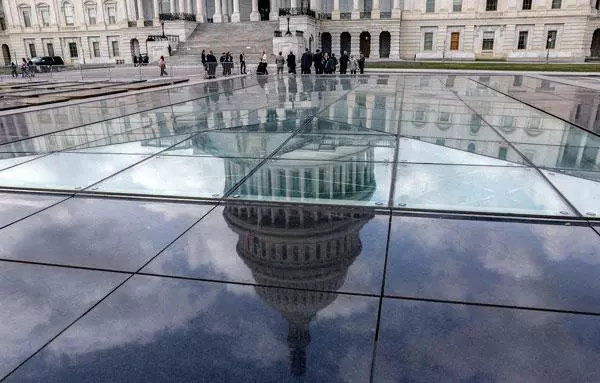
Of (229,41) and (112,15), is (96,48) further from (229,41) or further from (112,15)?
(229,41)

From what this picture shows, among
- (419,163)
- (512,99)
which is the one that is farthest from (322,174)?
(512,99)

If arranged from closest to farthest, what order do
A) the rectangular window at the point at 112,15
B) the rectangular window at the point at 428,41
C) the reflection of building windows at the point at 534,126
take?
the reflection of building windows at the point at 534,126 → the rectangular window at the point at 428,41 → the rectangular window at the point at 112,15

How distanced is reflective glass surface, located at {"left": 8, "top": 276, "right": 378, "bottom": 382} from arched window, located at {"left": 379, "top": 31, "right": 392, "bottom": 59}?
67.9 metres

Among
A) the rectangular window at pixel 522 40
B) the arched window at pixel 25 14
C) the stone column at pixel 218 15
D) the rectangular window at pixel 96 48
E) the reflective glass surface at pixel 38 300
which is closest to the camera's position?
the reflective glass surface at pixel 38 300

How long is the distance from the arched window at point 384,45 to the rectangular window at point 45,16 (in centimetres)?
5537

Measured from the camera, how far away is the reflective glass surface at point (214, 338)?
8.93ft

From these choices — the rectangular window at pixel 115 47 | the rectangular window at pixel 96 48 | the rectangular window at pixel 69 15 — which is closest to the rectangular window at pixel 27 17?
the rectangular window at pixel 69 15

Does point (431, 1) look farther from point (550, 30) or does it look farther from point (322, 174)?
point (322, 174)

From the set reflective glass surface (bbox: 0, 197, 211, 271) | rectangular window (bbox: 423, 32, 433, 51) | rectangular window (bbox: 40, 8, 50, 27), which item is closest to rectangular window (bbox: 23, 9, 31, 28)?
rectangular window (bbox: 40, 8, 50, 27)

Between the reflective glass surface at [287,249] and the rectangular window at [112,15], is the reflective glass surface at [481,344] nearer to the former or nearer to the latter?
the reflective glass surface at [287,249]

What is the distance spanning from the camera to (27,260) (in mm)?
4250

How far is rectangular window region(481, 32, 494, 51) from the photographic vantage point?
63469 millimetres

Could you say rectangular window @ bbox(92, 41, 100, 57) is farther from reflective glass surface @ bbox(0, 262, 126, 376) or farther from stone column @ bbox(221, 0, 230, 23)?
reflective glass surface @ bbox(0, 262, 126, 376)

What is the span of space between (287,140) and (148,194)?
3.80m
